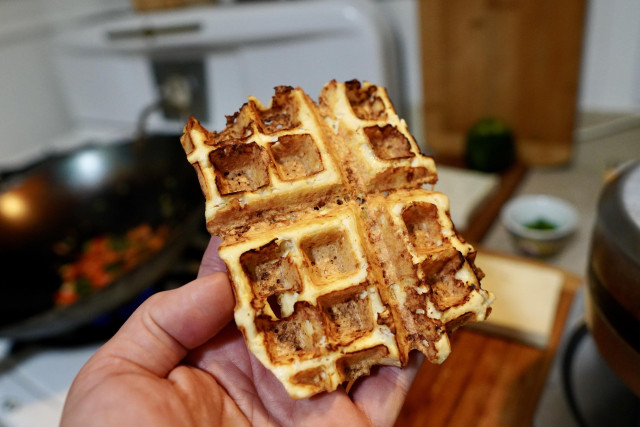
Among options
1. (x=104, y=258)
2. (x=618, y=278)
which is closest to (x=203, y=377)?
(x=618, y=278)

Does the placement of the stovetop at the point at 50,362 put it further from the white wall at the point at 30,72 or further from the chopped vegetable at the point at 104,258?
the white wall at the point at 30,72

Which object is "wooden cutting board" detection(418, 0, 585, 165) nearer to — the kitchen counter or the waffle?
the kitchen counter

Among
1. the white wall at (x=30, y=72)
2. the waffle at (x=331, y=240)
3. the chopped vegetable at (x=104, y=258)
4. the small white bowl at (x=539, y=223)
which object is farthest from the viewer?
the white wall at (x=30, y=72)

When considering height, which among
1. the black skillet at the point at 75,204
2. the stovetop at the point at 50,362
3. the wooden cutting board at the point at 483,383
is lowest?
the wooden cutting board at the point at 483,383

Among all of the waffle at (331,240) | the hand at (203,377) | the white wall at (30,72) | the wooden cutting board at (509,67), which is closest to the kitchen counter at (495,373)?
the wooden cutting board at (509,67)

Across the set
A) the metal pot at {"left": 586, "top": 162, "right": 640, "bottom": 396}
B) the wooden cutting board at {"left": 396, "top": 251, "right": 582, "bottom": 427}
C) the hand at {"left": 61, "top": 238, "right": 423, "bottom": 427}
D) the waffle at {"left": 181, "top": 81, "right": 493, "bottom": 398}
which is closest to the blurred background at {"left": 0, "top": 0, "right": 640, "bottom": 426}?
the wooden cutting board at {"left": 396, "top": 251, "right": 582, "bottom": 427}

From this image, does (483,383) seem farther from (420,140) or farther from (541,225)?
(420,140)
